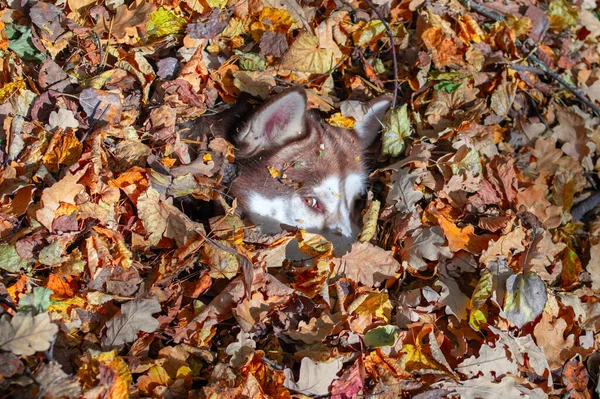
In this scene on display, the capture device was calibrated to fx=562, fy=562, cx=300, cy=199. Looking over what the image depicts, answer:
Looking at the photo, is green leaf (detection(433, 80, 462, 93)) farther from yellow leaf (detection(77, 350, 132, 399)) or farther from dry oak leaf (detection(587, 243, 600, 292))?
yellow leaf (detection(77, 350, 132, 399))

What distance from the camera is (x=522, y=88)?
483 centimetres

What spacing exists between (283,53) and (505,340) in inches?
100

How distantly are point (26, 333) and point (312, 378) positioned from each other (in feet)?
4.53

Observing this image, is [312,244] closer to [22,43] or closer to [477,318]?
[477,318]

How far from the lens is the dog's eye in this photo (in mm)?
4043

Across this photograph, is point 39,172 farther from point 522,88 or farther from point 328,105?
point 522,88

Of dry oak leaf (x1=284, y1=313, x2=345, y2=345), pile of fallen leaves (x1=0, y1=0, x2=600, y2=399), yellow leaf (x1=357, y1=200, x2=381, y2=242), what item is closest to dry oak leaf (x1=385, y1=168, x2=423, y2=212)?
pile of fallen leaves (x1=0, y1=0, x2=600, y2=399)

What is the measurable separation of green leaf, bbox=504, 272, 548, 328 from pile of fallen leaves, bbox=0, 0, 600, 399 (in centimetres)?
1

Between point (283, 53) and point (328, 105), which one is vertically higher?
point (283, 53)

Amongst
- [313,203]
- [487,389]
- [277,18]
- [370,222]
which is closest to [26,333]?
[313,203]

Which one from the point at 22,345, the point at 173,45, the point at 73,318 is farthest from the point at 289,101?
the point at 22,345

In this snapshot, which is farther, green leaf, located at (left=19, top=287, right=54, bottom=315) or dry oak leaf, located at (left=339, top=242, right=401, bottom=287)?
dry oak leaf, located at (left=339, top=242, right=401, bottom=287)

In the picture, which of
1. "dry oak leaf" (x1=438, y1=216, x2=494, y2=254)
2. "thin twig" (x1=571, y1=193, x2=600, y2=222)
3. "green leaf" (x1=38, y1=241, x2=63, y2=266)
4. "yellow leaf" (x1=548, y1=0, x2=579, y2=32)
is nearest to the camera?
"green leaf" (x1=38, y1=241, x2=63, y2=266)

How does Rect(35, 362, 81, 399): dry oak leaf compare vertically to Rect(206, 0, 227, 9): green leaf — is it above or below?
below
